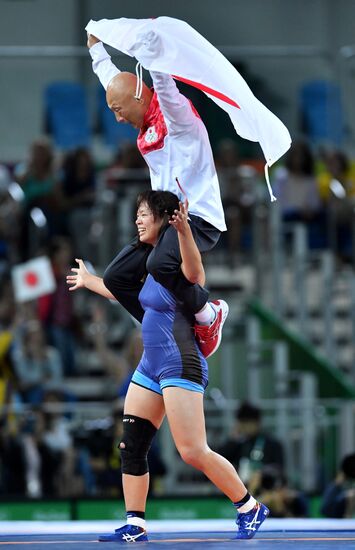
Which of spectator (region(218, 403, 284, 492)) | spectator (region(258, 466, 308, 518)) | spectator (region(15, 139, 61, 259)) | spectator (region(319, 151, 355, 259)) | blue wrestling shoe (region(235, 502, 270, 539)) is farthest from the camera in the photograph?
spectator (region(319, 151, 355, 259))

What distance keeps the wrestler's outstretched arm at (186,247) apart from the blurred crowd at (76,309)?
4.23 metres

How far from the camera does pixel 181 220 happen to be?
525 cm

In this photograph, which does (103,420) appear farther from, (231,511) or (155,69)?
(155,69)

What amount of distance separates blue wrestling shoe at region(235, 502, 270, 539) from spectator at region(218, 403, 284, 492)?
149 inches

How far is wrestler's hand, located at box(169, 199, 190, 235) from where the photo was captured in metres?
5.25

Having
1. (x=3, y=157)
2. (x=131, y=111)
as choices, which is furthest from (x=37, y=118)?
(x=131, y=111)

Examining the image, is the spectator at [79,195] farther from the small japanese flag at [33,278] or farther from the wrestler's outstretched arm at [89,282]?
the wrestler's outstretched arm at [89,282]

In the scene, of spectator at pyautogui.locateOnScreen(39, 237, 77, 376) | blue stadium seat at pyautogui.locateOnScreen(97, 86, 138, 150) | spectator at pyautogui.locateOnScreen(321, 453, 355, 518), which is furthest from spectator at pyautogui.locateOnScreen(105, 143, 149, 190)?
spectator at pyautogui.locateOnScreen(321, 453, 355, 518)

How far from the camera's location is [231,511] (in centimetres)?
906

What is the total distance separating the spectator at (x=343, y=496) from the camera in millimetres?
8141

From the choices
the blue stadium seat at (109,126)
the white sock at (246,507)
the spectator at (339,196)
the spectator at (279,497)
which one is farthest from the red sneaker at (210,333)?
the blue stadium seat at (109,126)

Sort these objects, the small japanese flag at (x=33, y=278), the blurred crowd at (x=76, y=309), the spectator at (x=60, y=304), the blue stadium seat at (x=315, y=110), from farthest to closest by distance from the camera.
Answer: the blue stadium seat at (x=315, y=110)
the spectator at (x=60, y=304)
the small japanese flag at (x=33, y=278)
the blurred crowd at (x=76, y=309)

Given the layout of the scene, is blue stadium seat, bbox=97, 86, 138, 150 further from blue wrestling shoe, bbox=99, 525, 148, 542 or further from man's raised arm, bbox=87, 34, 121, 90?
blue wrestling shoe, bbox=99, 525, 148, 542

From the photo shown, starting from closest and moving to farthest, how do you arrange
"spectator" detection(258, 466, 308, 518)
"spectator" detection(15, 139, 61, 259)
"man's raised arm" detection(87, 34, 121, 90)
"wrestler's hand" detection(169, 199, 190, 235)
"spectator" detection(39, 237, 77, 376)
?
"wrestler's hand" detection(169, 199, 190, 235) < "man's raised arm" detection(87, 34, 121, 90) < "spectator" detection(258, 466, 308, 518) < "spectator" detection(39, 237, 77, 376) < "spectator" detection(15, 139, 61, 259)
